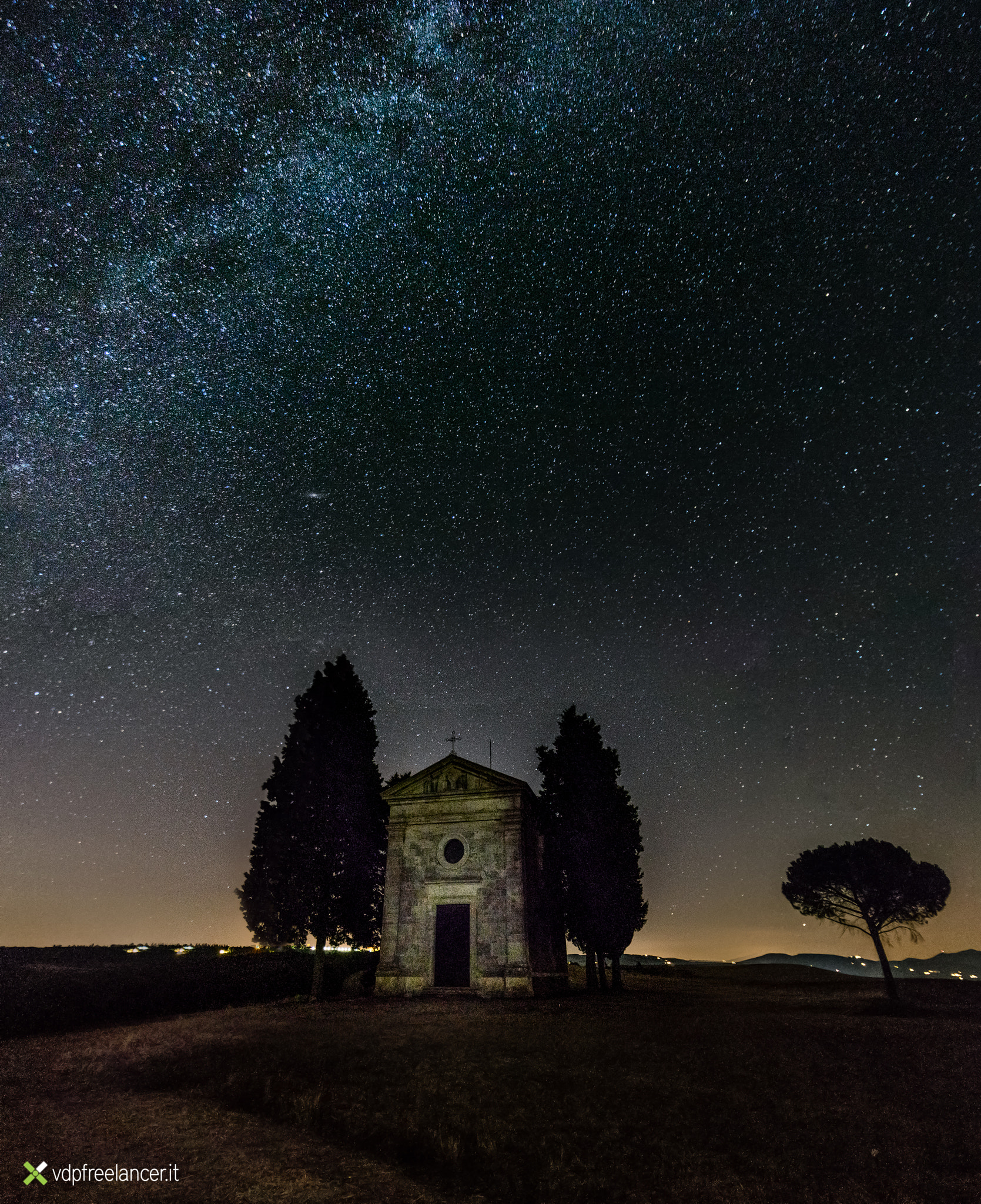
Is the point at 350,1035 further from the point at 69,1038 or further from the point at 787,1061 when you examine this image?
the point at 787,1061

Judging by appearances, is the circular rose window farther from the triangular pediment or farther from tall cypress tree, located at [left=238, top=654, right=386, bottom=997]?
tall cypress tree, located at [left=238, top=654, right=386, bottom=997]

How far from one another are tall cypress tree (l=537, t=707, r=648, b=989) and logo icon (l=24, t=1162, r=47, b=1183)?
89.0ft

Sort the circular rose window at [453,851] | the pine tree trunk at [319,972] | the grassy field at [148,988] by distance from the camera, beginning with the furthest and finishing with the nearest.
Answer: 1. the circular rose window at [453,851]
2. the pine tree trunk at [319,972]
3. the grassy field at [148,988]

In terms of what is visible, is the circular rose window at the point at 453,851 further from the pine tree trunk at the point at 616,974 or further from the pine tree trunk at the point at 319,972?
the pine tree trunk at the point at 616,974

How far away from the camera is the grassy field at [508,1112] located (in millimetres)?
6977

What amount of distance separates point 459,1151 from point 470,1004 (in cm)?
1668

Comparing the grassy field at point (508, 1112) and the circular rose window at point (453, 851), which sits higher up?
the circular rose window at point (453, 851)

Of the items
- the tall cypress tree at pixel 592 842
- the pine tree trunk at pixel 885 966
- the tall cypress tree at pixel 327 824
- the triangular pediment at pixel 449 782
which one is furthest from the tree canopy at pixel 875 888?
the tall cypress tree at pixel 327 824

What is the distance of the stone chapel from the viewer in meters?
25.8

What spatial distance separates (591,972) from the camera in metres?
33.0

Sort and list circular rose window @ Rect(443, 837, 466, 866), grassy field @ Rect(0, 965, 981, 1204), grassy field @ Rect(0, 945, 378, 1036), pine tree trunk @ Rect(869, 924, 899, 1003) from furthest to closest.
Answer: circular rose window @ Rect(443, 837, 466, 866), pine tree trunk @ Rect(869, 924, 899, 1003), grassy field @ Rect(0, 945, 378, 1036), grassy field @ Rect(0, 965, 981, 1204)

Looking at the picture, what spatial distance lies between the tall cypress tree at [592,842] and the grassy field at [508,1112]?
1403cm

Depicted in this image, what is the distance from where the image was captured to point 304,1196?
6586mm

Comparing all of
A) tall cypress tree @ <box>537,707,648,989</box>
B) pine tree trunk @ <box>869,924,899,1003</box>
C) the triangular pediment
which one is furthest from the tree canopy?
the triangular pediment
